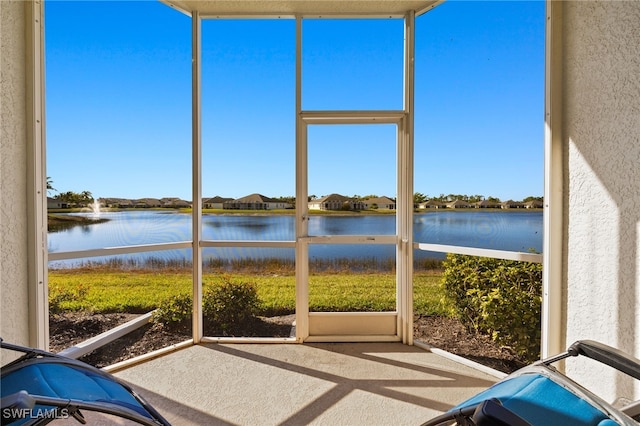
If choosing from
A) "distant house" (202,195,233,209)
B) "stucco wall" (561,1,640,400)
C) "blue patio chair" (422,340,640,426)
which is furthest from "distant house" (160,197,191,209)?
"stucco wall" (561,1,640,400)

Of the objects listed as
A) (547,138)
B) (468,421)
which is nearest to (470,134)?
(547,138)

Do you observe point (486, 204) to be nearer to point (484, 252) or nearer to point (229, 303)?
point (484, 252)

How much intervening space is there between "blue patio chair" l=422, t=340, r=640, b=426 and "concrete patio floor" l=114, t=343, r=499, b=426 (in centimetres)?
73

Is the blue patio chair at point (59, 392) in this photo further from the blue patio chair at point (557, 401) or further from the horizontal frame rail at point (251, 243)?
the horizontal frame rail at point (251, 243)

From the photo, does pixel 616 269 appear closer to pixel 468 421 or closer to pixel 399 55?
pixel 468 421

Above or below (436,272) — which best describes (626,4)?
above

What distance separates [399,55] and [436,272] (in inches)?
84.2

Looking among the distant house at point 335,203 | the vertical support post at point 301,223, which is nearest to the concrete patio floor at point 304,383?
the vertical support post at point 301,223

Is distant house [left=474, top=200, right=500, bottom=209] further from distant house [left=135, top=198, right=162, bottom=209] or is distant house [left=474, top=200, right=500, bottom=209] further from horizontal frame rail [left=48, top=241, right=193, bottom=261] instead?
distant house [left=135, top=198, right=162, bottom=209]

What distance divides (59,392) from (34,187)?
1462 millimetres

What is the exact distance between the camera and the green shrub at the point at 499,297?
2617mm

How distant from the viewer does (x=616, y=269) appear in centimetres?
190

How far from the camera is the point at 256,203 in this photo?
10.6ft

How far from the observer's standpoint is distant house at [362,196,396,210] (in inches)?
128
